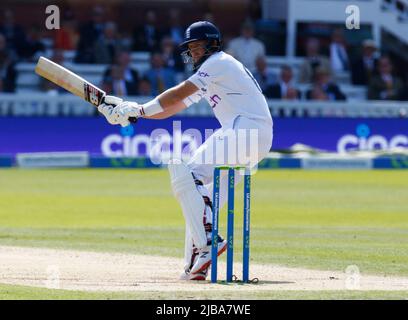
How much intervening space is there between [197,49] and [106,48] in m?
13.3

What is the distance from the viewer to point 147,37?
21.8m

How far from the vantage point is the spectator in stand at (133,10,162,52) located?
21703mm

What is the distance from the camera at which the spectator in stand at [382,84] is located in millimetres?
21516

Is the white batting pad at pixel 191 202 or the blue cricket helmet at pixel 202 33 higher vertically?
the blue cricket helmet at pixel 202 33

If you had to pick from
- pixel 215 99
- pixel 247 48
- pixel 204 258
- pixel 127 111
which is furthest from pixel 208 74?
pixel 247 48

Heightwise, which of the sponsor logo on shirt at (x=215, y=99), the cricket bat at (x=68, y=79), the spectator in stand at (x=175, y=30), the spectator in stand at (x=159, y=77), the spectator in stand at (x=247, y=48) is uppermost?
the spectator in stand at (x=175, y=30)

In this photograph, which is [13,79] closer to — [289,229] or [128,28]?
[128,28]

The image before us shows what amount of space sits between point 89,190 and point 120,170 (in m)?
3.19

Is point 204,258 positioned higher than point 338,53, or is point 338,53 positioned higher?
point 338,53

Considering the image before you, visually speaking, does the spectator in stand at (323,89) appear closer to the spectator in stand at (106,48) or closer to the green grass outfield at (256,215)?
the green grass outfield at (256,215)

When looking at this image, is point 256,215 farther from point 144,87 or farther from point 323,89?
point 323,89

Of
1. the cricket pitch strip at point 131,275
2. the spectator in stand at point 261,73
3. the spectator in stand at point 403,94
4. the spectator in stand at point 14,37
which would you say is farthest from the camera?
the spectator in stand at point 403,94

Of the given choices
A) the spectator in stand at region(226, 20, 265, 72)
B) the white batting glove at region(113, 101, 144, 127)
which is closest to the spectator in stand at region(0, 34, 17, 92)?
the spectator in stand at region(226, 20, 265, 72)

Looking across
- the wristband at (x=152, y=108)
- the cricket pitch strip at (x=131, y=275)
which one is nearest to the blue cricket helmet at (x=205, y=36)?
the wristband at (x=152, y=108)
